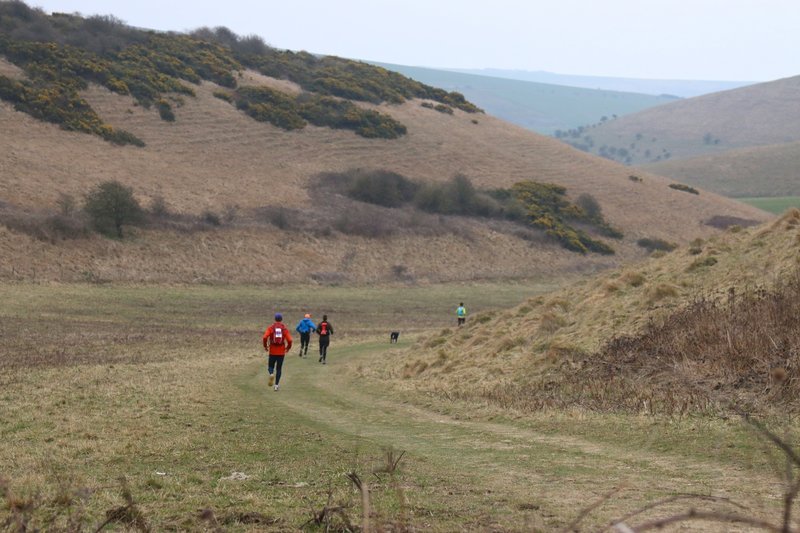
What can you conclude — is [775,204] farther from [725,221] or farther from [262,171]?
[262,171]

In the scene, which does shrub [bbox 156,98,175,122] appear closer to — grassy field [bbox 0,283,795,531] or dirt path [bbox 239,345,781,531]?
grassy field [bbox 0,283,795,531]

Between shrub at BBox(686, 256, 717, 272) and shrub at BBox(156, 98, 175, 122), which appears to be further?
shrub at BBox(156, 98, 175, 122)

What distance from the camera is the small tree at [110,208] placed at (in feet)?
200

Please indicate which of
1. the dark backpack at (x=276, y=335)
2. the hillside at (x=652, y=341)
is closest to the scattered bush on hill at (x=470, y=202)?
the hillside at (x=652, y=341)

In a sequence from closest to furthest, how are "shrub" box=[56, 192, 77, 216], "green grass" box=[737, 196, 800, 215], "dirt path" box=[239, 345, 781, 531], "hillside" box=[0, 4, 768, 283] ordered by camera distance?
"dirt path" box=[239, 345, 781, 531] → "shrub" box=[56, 192, 77, 216] → "hillside" box=[0, 4, 768, 283] → "green grass" box=[737, 196, 800, 215]

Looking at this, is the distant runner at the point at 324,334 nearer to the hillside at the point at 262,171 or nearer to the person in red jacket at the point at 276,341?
the person in red jacket at the point at 276,341

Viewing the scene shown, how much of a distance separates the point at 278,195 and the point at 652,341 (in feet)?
205

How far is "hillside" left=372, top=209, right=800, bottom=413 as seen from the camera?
15.5 meters

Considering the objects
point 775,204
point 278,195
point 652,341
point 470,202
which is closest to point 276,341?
point 652,341

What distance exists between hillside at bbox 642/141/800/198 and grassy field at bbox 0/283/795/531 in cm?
16550

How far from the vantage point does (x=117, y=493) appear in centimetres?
959

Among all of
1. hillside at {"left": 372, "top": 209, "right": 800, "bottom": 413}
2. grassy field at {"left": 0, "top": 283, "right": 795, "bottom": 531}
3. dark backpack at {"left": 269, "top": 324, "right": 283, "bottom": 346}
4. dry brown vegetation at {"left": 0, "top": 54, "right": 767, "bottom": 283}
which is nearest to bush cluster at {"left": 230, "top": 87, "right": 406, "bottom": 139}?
dry brown vegetation at {"left": 0, "top": 54, "right": 767, "bottom": 283}

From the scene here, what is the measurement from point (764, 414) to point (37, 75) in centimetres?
8112

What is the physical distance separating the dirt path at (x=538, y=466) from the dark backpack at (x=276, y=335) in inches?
100
